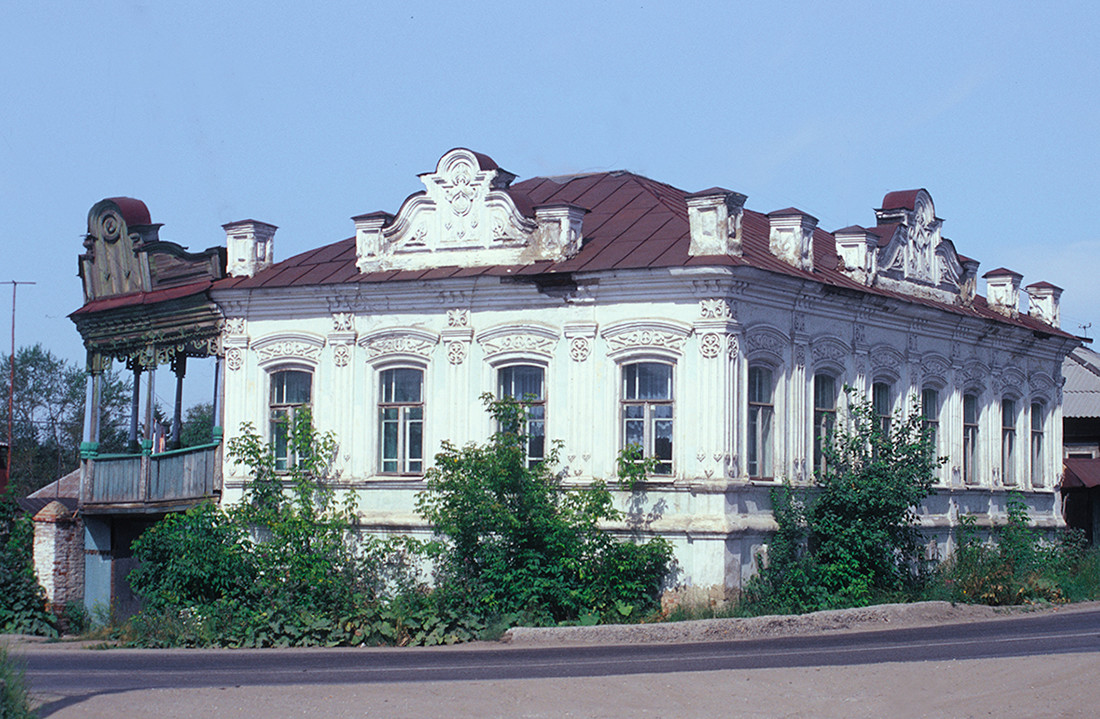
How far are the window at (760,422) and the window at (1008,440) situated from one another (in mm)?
8658

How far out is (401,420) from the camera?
21.5 meters

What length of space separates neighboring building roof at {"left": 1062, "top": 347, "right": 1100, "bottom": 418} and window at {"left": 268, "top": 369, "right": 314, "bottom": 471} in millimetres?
22046

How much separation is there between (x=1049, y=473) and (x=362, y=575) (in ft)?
50.0

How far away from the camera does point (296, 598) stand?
1964 centimetres

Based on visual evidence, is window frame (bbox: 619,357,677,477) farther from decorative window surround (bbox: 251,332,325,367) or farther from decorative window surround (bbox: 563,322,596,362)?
decorative window surround (bbox: 251,332,325,367)

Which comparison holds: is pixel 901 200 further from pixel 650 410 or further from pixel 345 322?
pixel 345 322

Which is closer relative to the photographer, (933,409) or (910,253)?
(910,253)

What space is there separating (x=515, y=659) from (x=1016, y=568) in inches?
422

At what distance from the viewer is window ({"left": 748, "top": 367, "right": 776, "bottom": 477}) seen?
65.7ft

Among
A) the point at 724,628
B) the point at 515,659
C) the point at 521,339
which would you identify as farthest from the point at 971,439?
the point at 515,659

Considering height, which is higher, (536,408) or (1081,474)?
(536,408)

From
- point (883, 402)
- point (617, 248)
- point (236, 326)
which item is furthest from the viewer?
point (883, 402)

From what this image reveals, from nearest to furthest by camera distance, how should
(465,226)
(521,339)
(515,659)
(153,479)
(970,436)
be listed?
(515,659) < (521,339) < (465,226) < (153,479) < (970,436)

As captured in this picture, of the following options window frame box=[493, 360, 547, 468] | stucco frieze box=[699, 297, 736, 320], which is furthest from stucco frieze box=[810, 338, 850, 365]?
window frame box=[493, 360, 547, 468]
